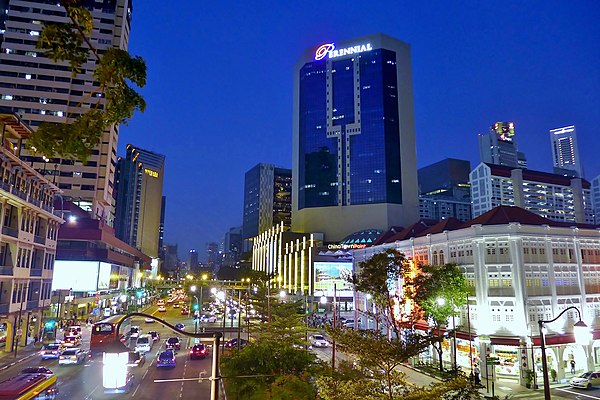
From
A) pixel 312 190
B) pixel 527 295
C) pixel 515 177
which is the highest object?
pixel 515 177

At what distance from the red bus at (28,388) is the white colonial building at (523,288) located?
3135 cm

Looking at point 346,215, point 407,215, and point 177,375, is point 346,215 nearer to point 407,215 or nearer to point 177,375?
point 407,215

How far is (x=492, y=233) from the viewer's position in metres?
42.6

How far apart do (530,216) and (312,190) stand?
9427cm

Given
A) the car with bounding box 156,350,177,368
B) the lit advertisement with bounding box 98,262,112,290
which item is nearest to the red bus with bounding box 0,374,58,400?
the car with bounding box 156,350,177,368

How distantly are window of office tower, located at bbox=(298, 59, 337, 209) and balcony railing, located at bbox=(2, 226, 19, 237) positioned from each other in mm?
95161

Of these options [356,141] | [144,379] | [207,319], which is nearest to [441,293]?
[144,379]

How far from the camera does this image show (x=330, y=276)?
105 metres

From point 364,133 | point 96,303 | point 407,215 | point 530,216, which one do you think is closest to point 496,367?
point 530,216

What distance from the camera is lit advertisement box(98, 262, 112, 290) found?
258 ft

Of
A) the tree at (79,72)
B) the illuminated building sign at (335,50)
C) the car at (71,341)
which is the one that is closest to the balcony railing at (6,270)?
the car at (71,341)

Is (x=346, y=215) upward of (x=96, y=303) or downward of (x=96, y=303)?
upward

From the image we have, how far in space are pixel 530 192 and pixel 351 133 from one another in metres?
94.3

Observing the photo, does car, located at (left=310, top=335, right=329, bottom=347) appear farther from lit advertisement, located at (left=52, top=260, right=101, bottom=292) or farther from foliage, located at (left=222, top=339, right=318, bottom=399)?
lit advertisement, located at (left=52, top=260, right=101, bottom=292)
